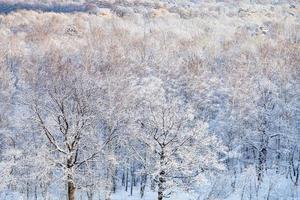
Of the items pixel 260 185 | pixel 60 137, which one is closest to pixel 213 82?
pixel 260 185

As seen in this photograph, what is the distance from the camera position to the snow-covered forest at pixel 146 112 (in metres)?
27.6

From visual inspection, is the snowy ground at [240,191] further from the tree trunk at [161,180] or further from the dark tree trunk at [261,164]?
the tree trunk at [161,180]

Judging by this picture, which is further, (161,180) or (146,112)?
(146,112)

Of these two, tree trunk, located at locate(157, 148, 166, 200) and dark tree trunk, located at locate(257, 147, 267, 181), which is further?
dark tree trunk, located at locate(257, 147, 267, 181)

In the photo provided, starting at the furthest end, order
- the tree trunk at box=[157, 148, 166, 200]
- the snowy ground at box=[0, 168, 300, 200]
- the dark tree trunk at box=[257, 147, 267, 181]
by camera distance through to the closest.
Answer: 1. the dark tree trunk at box=[257, 147, 267, 181]
2. the snowy ground at box=[0, 168, 300, 200]
3. the tree trunk at box=[157, 148, 166, 200]

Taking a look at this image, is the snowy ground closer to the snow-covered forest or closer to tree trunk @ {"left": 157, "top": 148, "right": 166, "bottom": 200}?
the snow-covered forest

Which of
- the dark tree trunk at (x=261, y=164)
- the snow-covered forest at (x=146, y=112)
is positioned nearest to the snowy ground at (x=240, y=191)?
the snow-covered forest at (x=146, y=112)

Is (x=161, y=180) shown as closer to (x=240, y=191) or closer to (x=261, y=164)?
(x=240, y=191)

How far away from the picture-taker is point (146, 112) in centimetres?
3572

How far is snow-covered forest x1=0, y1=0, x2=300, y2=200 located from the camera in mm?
27641

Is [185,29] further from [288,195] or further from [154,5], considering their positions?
[288,195]

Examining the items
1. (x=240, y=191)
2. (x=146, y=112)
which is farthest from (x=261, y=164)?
(x=146, y=112)

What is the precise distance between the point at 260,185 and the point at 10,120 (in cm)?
2170

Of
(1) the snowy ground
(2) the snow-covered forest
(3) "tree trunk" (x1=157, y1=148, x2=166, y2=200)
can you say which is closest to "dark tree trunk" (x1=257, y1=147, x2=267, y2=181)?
(2) the snow-covered forest
